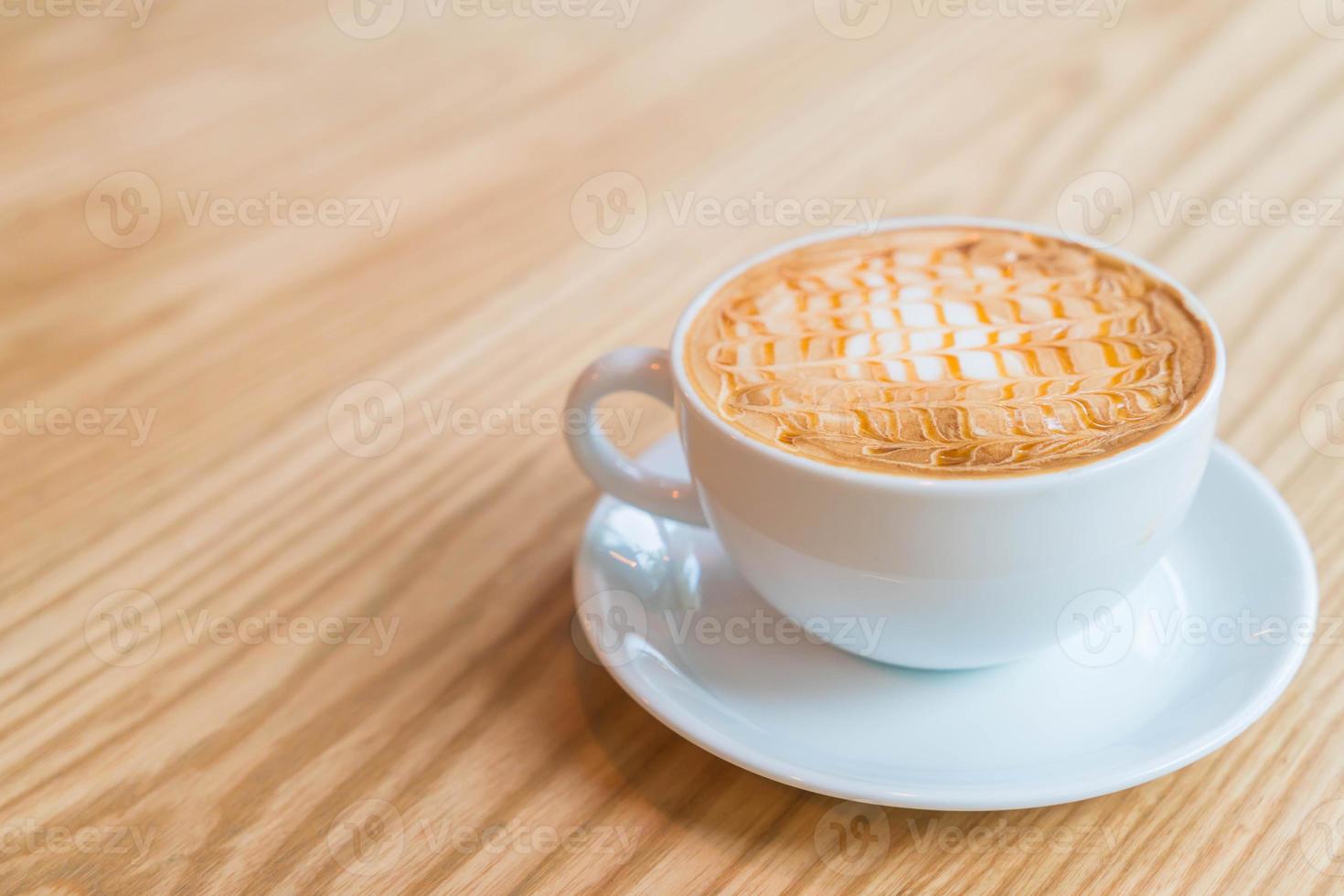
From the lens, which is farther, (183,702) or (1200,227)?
(1200,227)

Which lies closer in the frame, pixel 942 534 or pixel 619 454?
pixel 942 534

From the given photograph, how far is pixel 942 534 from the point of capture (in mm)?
563

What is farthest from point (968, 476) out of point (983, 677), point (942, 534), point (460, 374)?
point (460, 374)

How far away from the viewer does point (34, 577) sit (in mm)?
835

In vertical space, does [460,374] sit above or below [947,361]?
below

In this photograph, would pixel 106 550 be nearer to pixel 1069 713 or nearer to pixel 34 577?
pixel 34 577

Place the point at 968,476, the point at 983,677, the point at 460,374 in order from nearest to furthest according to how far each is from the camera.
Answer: the point at 968,476 → the point at 983,677 → the point at 460,374

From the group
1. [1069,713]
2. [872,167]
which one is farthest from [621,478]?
[872,167]

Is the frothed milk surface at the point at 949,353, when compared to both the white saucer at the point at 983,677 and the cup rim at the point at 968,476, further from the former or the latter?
the white saucer at the point at 983,677

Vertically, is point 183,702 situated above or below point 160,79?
below

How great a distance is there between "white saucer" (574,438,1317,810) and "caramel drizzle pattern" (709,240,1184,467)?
0.35 ft

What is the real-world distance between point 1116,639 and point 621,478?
0.29 metres

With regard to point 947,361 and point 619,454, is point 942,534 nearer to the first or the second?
point 947,361

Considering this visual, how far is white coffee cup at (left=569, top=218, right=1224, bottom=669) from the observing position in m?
0.56
